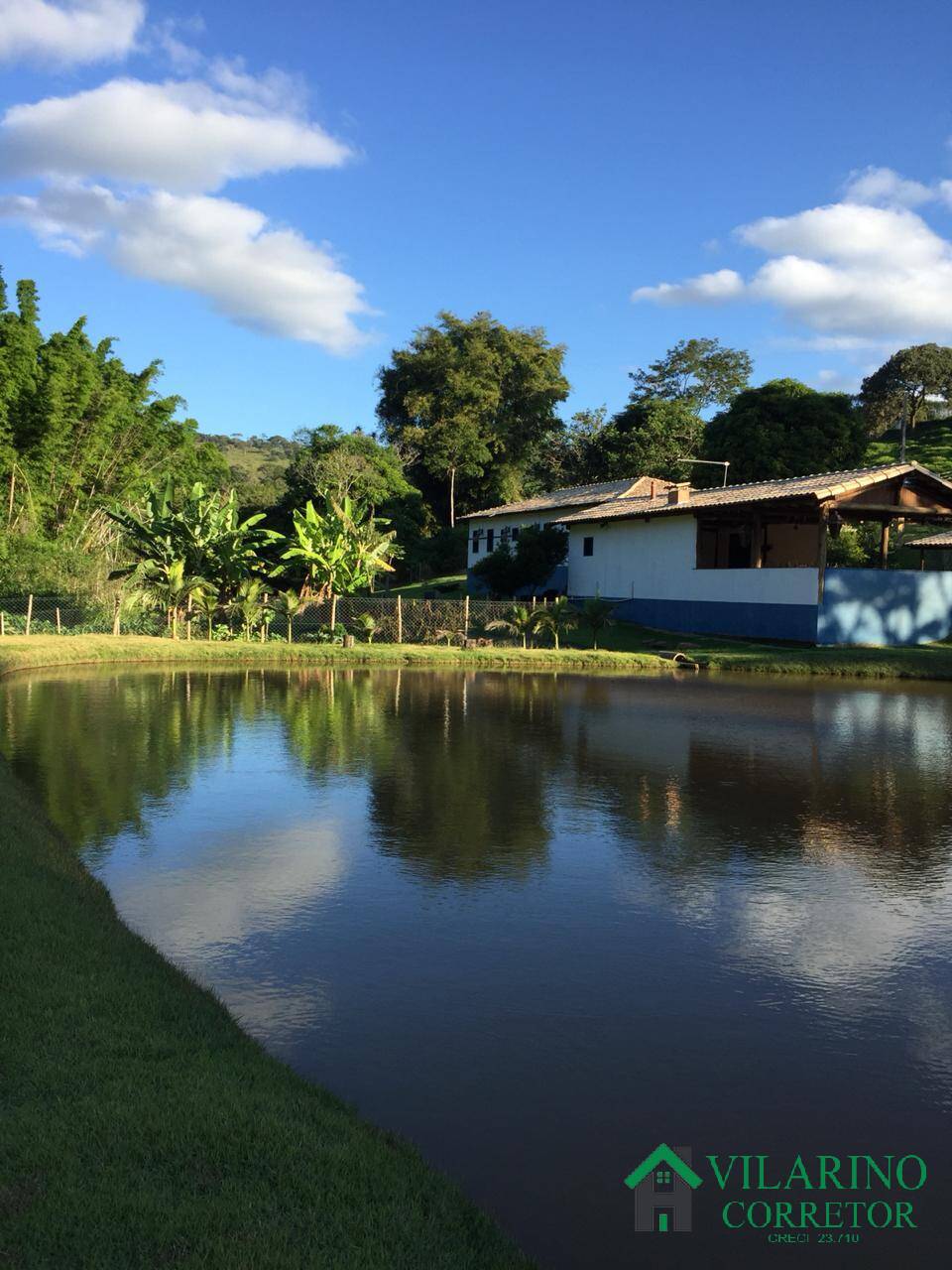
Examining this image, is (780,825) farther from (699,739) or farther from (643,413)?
(643,413)

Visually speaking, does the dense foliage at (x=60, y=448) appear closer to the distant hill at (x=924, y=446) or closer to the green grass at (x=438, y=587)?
the green grass at (x=438, y=587)

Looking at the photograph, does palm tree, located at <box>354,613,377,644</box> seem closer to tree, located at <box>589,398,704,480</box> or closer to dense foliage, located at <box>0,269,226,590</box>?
dense foliage, located at <box>0,269,226,590</box>

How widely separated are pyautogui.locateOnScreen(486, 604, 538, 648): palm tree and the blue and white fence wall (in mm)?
7573

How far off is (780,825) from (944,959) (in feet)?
12.9

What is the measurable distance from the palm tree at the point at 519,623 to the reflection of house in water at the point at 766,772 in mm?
10616

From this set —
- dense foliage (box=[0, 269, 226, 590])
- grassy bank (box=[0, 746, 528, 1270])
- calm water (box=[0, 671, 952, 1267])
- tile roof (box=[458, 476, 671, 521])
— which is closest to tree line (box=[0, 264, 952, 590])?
dense foliage (box=[0, 269, 226, 590])

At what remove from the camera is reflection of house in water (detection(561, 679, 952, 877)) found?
10.5 meters

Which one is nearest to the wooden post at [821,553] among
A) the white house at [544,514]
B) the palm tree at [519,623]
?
the palm tree at [519,623]

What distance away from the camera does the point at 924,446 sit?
244 feet

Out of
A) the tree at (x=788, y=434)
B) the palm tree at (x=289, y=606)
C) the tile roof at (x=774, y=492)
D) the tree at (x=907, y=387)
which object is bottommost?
the palm tree at (x=289, y=606)

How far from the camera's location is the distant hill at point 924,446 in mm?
69000

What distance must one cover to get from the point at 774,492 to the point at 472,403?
36884mm

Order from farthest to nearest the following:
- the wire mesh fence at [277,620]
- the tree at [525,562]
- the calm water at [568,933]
→ the tree at [525,562]
the wire mesh fence at [277,620]
the calm water at [568,933]

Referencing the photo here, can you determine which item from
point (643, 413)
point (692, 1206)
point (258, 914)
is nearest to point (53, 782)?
point (258, 914)
